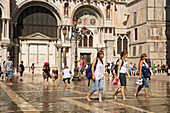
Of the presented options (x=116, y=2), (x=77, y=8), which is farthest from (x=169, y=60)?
(x=77, y=8)

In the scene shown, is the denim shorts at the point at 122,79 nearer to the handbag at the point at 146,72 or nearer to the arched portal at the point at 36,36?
the handbag at the point at 146,72

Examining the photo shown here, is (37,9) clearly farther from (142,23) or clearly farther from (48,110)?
(48,110)

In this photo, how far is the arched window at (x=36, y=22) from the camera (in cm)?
3834

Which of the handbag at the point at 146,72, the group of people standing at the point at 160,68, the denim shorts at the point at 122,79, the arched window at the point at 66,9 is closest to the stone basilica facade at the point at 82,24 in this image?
the arched window at the point at 66,9

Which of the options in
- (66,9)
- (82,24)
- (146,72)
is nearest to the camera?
(146,72)

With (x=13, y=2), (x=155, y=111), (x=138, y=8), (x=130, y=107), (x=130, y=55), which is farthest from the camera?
(x=130, y=55)

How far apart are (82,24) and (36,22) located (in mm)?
6416

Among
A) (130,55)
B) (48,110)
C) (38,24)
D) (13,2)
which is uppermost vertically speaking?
(13,2)

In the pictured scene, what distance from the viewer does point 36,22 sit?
38.8m

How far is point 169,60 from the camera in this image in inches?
1484

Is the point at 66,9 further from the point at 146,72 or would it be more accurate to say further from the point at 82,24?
the point at 146,72

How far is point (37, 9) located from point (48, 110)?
32.1 m

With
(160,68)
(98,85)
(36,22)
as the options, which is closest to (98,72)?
(98,85)

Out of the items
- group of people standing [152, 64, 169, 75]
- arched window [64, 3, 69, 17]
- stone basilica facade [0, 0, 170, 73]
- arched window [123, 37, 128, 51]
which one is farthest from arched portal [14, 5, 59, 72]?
group of people standing [152, 64, 169, 75]
